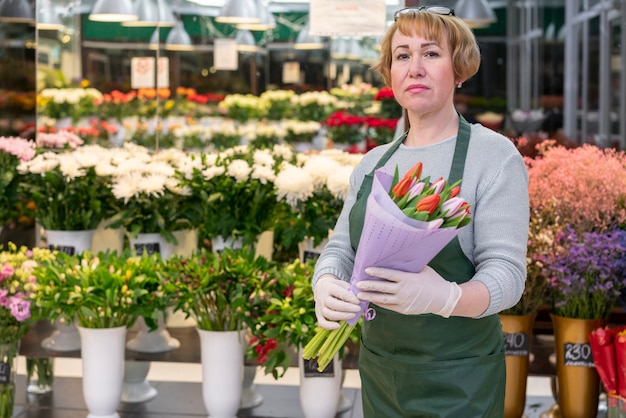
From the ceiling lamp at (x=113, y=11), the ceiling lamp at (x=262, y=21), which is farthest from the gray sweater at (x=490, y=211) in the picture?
the ceiling lamp at (x=113, y=11)

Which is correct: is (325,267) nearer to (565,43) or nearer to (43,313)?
(43,313)

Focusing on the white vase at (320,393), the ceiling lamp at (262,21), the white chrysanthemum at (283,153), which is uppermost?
the ceiling lamp at (262,21)

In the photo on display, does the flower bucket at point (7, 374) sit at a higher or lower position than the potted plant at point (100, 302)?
lower

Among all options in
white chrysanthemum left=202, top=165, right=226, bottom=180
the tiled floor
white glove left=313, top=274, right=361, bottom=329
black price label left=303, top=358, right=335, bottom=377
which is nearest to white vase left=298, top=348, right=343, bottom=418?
black price label left=303, top=358, right=335, bottom=377

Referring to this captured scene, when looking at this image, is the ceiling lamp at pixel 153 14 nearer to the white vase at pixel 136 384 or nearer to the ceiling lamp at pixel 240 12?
the ceiling lamp at pixel 240 12

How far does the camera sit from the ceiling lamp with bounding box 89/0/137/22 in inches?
190

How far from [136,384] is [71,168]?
0.92 meters

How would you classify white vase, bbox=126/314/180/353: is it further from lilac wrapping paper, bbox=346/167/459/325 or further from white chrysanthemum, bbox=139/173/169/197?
lilac wrapping paper, bbox=346/167/459/325

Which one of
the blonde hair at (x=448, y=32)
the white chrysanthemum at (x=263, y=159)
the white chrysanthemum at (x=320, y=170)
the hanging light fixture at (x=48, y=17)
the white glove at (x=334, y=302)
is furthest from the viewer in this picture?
the hanging light fixture at (x=48, y=17)

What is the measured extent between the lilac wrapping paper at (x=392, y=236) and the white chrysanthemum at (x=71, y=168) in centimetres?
228

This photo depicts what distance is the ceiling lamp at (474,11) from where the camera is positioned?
21.9 feet

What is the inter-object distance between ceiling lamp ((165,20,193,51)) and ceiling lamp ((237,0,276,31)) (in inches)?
11.3

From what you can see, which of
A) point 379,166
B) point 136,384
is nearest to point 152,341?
point 136,384

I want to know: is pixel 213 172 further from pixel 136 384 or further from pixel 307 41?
pixel 307 41
